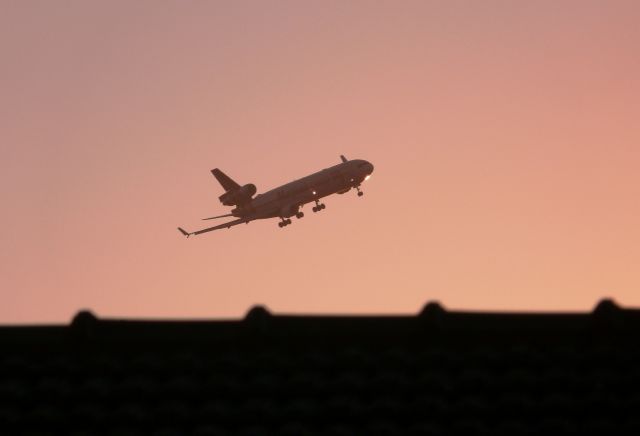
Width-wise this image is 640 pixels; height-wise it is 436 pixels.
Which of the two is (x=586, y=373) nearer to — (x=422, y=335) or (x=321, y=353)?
(x=422, y=335)

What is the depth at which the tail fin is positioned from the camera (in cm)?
8319

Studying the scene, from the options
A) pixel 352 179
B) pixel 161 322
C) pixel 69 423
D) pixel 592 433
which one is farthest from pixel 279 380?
pixel 352 179

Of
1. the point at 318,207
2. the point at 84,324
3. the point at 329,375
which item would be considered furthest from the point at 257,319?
the point at 318,207

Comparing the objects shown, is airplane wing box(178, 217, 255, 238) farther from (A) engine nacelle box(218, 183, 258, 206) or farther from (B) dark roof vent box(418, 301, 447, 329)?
(B) dark roof vent box(418, 301, 447, 329)

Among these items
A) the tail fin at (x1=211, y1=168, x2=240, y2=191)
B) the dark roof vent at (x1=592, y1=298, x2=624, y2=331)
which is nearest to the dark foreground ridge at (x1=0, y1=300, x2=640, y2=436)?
the dark roof vent at (x1=592, y1=298, x2=624, y2=331)

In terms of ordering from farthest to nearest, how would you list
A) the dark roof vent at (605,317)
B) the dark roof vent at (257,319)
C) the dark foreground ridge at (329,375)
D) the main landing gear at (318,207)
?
the main landing gear at (318,207) < the dark roof vent at (605,317) < the dark roof vent at (257,319) < the dark foreground ridge at (329,375)

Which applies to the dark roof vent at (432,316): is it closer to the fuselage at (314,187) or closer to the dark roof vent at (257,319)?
the dark roof vent at (257,319)

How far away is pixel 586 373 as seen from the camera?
649cm

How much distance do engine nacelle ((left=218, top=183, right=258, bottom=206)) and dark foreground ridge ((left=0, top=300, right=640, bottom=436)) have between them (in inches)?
2964

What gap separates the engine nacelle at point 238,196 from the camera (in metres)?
81.9

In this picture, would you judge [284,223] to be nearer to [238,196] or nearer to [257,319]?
[238,196]

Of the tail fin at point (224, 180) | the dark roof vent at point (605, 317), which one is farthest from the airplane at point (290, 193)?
the dark roof vent at point (605, 317)

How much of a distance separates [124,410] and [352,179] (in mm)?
71038

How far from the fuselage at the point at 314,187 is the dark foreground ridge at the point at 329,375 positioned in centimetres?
7023
